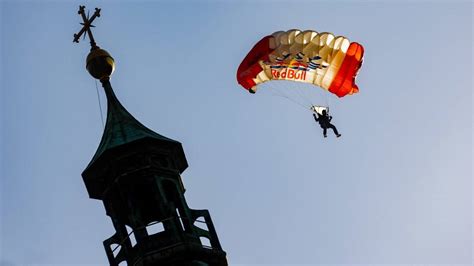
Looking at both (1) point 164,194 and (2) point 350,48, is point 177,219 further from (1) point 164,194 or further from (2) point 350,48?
(2) point 350,48

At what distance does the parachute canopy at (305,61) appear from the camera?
4800cm

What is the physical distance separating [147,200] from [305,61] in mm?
12569

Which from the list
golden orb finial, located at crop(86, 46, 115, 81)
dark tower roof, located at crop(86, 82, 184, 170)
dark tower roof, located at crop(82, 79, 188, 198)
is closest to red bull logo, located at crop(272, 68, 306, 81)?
golden orb finial, located at crop(86, 46, 115, 81)

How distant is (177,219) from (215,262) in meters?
2.19

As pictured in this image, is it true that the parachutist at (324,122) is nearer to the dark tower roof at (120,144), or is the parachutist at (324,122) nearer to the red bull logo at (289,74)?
the red bull logo at (289,74)

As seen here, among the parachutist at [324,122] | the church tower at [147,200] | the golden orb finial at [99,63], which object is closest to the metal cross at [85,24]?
the golden orb finial at [99,63]

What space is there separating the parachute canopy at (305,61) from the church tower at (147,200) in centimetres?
875

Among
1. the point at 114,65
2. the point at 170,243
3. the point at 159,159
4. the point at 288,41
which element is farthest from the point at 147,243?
the point at 288,41

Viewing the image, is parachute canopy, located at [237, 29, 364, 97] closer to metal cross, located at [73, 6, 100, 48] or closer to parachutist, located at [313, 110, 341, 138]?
parachutist, located at [313, 110, 341, 138]

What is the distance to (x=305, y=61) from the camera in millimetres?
48594

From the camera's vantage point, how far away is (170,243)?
3672 cm

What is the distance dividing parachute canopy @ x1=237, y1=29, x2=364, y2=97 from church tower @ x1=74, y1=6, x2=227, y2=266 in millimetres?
A: 8751

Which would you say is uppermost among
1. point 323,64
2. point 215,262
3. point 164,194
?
point 323,64

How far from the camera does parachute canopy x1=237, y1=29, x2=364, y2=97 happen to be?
157ft
